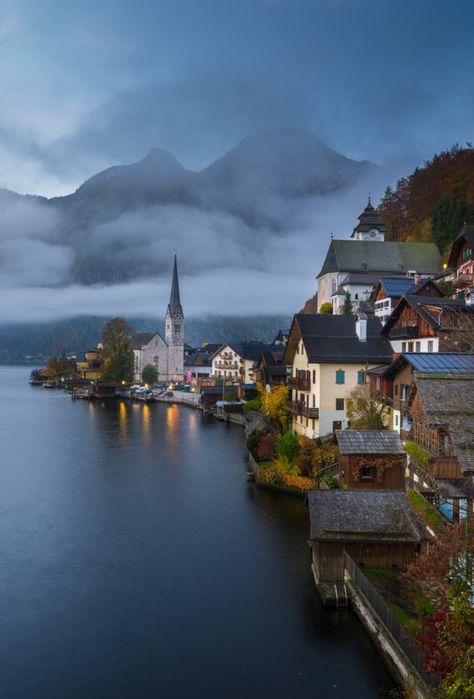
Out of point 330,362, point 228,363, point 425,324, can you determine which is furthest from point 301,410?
point 228,363

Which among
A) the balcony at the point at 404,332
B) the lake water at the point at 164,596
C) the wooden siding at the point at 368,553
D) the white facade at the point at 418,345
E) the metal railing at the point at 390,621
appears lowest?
the lake water at the point at 164,596

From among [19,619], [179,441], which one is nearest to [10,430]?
[179,441]

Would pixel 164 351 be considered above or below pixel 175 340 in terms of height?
below

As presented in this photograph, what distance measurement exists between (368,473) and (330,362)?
53.5 feet

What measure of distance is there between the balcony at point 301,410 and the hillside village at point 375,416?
0.13m

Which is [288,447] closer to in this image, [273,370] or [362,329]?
[362,329]

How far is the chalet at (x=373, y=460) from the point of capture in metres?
32.2

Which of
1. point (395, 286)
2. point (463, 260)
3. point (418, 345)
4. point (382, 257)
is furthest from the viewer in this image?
point (382, 257)

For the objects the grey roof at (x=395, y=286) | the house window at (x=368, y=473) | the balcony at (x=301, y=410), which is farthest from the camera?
the grey roof at (x=395, y=286)

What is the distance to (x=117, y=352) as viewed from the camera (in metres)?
139

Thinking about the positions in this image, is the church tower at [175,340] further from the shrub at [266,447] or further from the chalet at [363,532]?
the chalet at [363,532]

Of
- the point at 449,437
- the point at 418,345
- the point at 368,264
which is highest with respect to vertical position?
the point at 368,264

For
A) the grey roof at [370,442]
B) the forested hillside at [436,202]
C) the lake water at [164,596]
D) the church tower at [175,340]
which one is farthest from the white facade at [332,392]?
the church tower at [175,340]

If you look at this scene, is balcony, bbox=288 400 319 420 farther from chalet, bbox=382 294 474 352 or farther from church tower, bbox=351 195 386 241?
church tower, bbox=351 195 386 241
